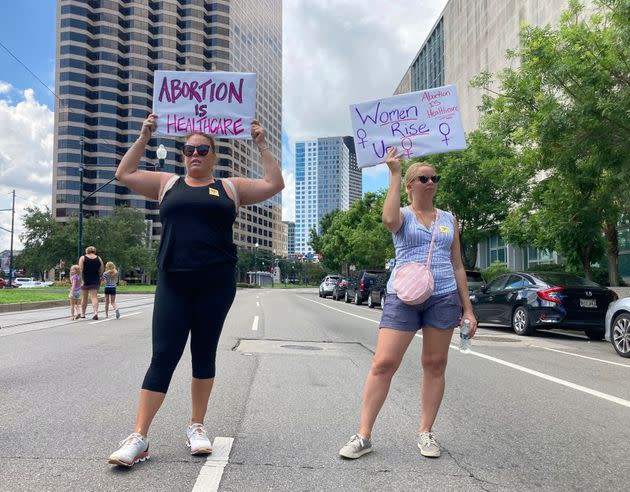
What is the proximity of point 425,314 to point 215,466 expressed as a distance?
1.54 meters

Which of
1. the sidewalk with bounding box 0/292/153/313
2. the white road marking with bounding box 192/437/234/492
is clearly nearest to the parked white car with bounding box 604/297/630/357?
the white road marking with bounding box 192/437/234/492

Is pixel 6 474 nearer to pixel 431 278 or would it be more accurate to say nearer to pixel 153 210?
pixel 431 278

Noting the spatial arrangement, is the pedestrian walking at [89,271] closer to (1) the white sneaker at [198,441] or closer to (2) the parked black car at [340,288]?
(1) the white sneaker at [198,441]

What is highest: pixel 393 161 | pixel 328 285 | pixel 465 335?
pixel 393 161

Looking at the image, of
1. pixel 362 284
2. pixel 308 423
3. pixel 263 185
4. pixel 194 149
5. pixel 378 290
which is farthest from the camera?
pixel 362 284

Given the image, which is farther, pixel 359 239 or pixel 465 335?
pixel 359 239

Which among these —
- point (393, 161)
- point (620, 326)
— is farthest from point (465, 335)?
point (620, 326)

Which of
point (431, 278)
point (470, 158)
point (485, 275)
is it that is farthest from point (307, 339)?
point (485, 275)

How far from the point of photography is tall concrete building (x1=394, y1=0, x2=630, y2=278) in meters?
29.3

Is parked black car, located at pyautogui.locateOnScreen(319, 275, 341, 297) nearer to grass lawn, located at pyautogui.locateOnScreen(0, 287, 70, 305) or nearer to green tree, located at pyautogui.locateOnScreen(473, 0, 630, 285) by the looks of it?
grass lawn, located at pyautogui.locateOnScreen(0, 287, 70, 305)

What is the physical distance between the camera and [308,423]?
448 centimetres

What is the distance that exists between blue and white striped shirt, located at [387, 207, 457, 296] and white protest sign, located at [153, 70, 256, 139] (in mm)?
1322

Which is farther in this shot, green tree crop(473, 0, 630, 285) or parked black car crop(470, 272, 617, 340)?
parked black car crop(470, 272, 617, 340)

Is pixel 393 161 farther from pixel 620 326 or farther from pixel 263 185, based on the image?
pixel 620 326
